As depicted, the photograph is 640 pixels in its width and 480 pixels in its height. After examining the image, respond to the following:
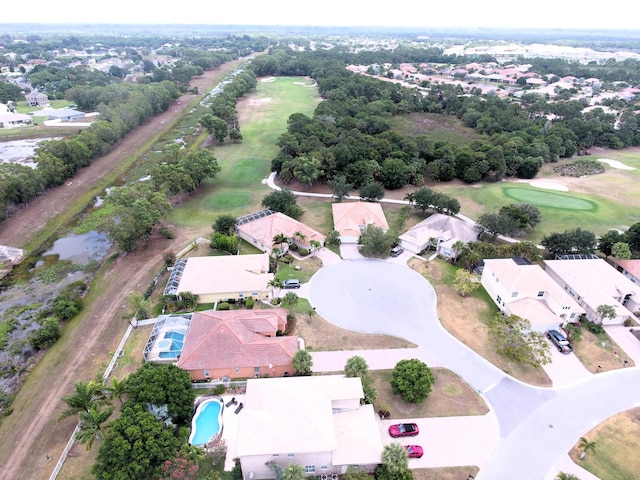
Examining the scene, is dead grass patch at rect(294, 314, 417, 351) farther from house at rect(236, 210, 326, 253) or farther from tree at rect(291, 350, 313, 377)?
house at rect(236, 210, 326, 253)

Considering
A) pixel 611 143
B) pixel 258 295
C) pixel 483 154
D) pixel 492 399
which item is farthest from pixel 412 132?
pixel 492 399

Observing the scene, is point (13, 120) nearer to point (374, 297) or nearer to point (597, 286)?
point (374, 297)

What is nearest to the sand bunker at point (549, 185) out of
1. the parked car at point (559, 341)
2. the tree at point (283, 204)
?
the parked car at point (559, 341)

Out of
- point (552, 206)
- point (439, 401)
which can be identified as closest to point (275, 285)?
point (439, 401)

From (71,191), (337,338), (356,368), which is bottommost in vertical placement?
(71,191)

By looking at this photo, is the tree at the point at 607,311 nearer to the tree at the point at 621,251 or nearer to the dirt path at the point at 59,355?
the tree at the point at 621,251

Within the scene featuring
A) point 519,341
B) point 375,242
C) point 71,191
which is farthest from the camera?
point 71,191

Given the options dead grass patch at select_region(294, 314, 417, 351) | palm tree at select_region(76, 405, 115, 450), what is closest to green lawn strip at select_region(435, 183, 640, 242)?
dead grass patch at select_region(294, 314, 417, 351)
